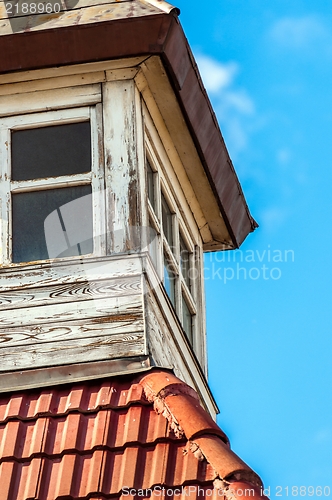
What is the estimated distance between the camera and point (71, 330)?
6.70 meters

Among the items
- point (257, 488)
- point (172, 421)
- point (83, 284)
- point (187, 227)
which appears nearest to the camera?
point (257, 488)

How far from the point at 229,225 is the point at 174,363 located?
7.24 ft

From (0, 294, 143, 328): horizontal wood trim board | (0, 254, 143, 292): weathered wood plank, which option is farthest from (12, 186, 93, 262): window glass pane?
(0, 294, 143, 328): horizontal wood trim board

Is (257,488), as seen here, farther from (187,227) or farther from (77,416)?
(187,227)

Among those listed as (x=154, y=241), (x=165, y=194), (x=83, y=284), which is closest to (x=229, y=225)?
(x=165, y=194)

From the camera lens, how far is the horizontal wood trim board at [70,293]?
6766mm

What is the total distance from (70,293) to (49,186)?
2.68 ft

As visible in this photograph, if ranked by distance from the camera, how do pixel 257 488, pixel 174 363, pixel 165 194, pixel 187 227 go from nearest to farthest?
pixel 257 488 < pixel 174 363 < pixel 165 194 < pixel 187 227

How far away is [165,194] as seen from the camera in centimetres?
816

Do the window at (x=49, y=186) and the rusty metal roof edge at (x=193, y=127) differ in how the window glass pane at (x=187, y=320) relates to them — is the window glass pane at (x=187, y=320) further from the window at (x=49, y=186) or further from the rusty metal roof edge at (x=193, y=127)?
the window at (x=49, y=186)

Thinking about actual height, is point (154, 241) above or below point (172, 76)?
below

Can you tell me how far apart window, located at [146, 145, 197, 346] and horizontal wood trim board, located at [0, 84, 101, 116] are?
535 millimetres

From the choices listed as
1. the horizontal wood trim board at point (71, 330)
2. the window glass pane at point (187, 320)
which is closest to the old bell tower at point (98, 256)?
the horizontal wood trim board at point (71, 330)

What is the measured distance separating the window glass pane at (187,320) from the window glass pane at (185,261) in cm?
26
